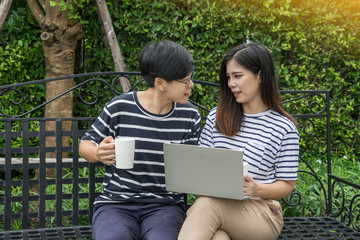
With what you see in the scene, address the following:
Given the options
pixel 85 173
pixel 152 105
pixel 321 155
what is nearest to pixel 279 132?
pixel 152 105

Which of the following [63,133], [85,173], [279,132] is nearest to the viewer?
[279,132]

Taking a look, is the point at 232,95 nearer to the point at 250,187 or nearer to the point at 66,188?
the point at 250,187

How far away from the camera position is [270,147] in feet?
8.39

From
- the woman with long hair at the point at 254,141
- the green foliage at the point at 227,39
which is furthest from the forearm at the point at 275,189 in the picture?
the green foliage at the point at 227,39

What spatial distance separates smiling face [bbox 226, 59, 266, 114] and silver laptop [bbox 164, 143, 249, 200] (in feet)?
1.46

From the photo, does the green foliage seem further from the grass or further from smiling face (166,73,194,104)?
smiling face (166,73,194,104)

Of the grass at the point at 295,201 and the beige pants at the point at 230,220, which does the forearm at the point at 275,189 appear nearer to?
the beige pants at the point at 230,220

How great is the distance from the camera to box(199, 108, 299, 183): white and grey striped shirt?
2.55 m

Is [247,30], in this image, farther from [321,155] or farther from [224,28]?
[321,155]

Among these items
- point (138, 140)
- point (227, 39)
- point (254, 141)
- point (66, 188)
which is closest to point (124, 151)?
point (138, 140)

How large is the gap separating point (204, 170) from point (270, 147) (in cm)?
40

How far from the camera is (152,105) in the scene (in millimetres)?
2646

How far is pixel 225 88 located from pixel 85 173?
70.8 inches

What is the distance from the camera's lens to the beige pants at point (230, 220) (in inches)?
91.0
